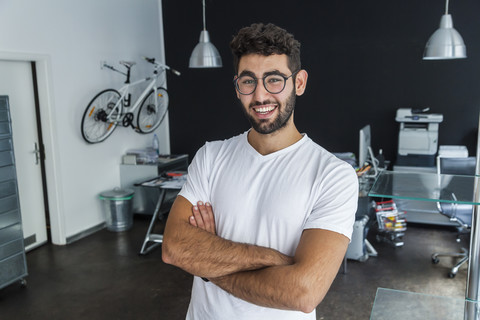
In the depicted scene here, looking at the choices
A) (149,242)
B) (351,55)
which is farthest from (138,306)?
(351,55)

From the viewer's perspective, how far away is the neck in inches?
55.3

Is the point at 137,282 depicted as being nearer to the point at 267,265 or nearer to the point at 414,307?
the point at 414,307

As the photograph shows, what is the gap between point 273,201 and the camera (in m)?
1.33

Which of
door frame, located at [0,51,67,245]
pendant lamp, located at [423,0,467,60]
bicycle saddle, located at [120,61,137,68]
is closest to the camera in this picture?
pendant lamp, located at [423,0,467,60]

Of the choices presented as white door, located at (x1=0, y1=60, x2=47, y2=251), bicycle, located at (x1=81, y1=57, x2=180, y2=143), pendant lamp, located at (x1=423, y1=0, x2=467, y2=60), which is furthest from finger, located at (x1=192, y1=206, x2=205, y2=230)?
bicycle, located at (x1=81, y1=57, x2=180, y2=143)

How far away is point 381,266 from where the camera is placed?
13.2ft

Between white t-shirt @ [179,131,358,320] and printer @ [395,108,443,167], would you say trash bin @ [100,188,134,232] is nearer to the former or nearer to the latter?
printer @ [395,108,443,167]

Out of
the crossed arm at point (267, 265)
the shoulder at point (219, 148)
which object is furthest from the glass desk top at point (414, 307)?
the shoulder at point (219, 148)

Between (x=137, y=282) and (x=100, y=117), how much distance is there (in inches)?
79.6

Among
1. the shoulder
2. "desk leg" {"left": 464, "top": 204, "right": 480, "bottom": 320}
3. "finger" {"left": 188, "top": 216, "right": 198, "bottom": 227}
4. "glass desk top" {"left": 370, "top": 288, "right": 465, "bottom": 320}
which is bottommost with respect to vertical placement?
"glass desk top" {"left": 370, "top": 288, "right": 465, "bottom": 320}

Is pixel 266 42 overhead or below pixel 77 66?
below

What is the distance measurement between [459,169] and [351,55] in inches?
76.7

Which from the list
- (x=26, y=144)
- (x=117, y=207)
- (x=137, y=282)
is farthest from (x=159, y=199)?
(x=26, y=144)

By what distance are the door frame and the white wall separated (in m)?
0.01
